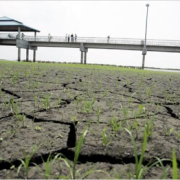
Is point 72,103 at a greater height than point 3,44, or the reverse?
point 3,44

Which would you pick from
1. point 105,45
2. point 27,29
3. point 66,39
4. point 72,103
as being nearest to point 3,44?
point 27,29

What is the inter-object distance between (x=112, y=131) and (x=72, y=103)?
33.2 inches

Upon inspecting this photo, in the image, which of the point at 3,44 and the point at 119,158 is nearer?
the point at 119,158

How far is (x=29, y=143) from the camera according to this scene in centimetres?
116

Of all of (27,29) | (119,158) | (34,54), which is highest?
(27,29)

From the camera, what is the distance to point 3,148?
1084 millimetres

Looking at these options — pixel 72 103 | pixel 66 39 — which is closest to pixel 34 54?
pixel 66 39

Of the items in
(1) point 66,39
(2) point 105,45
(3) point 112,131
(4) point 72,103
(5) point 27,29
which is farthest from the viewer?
(5) point 27,29

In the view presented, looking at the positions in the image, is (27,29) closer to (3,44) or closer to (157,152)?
(3,44)

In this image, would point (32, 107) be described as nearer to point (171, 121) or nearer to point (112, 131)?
point (112, 131)

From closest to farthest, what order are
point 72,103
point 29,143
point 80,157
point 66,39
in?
point 80,157 → point 29,143 → point 72,103 → point 66,39

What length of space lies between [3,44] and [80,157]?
35477 mm

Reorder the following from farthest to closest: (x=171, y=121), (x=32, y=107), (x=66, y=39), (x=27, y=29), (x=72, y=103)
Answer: (x=27, y=29) < (x=66, y=39) < (x=72, y=103) < (x=32, y=107) < (x=171, y=121)

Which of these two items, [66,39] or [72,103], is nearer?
[72,103]
